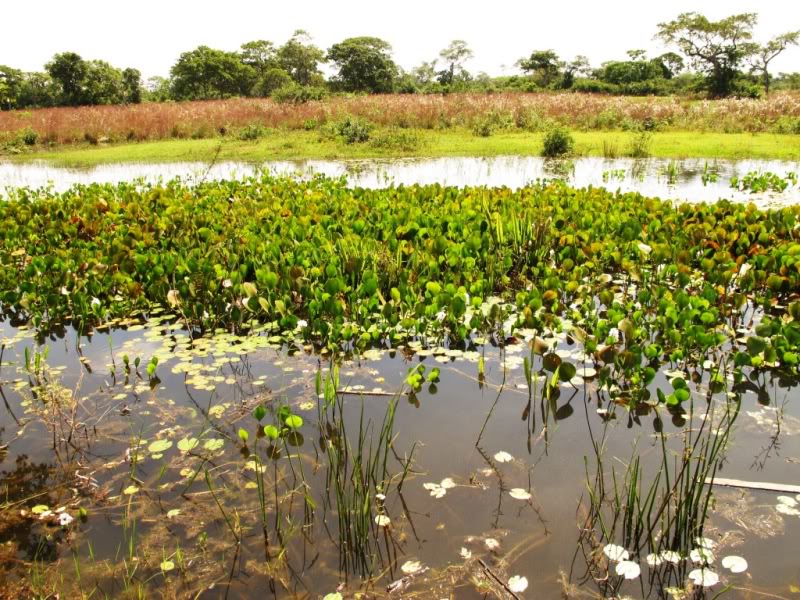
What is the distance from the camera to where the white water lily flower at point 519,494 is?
2621mm

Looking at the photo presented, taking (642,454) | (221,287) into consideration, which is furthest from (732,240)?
(221,287)

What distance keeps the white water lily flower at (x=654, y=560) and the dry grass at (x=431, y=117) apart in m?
16.9

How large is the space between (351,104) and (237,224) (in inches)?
594

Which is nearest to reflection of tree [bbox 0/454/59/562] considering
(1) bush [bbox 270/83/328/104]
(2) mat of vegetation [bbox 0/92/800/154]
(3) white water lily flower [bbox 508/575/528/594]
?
(3) white water lily flower [bbox 508/575/528/594]

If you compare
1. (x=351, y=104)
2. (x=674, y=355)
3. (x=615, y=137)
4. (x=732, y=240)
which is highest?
(x=351, y=104)

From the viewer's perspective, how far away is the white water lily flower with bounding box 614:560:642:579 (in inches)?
85.0

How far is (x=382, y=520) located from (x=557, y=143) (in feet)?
41.1

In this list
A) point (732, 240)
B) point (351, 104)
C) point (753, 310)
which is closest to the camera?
point (753, 310)

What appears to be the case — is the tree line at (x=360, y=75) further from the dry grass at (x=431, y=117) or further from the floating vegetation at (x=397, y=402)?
the floating vegetation at (x=397, y=402)

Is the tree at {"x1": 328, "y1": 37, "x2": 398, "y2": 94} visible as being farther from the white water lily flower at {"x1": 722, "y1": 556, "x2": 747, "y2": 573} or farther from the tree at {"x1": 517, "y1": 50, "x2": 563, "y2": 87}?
the white water lily flower at {"x1": 722, "y1": 556, "x2": 747, "y2": 573}

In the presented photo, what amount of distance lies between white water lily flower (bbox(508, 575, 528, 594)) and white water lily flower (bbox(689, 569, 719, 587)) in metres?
0.59

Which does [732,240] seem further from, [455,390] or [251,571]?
[251,571]

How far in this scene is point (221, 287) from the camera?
4.75m

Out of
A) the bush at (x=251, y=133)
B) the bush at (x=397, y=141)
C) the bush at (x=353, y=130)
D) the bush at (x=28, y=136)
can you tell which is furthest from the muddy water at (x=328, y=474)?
the bush at (x=28, y=136)
